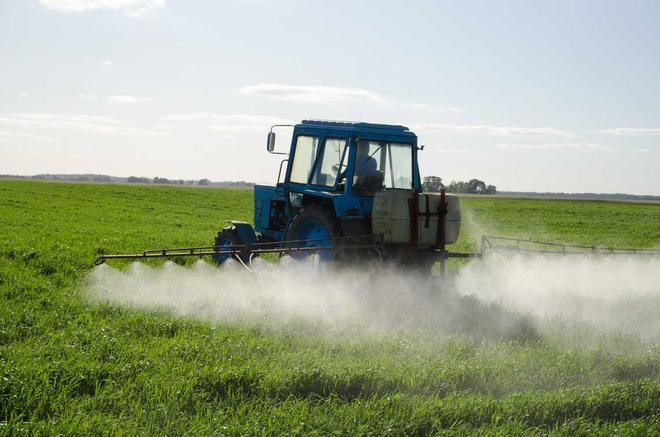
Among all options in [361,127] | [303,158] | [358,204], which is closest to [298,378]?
[358,204]

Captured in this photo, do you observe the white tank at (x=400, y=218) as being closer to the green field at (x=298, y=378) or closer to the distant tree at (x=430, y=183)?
the distant tree at (x=430, y=183)

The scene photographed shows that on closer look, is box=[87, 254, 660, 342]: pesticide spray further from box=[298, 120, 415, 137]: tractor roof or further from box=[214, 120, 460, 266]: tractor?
box=[298, 120, 415, 137]: tractor roof

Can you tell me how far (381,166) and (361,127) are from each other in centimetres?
76

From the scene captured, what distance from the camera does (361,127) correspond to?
385 inches

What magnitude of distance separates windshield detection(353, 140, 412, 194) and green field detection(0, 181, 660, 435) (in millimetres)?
3028

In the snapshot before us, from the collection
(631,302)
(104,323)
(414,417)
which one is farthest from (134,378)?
(631,302)

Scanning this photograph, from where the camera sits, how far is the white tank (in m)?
8.96

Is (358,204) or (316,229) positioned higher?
(358,204)

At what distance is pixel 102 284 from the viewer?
920 centimetres

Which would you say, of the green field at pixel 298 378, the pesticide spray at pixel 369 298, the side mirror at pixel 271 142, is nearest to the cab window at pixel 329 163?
the side mirror at pixel 271 142

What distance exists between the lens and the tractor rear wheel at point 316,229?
9.32 m

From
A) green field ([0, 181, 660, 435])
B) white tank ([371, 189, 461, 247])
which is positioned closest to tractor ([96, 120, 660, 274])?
white tank ([371, 189, 461, 247])

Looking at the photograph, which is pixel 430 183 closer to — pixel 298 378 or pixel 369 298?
pixel 369 298

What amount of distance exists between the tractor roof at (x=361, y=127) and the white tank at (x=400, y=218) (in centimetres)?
Result: 127
